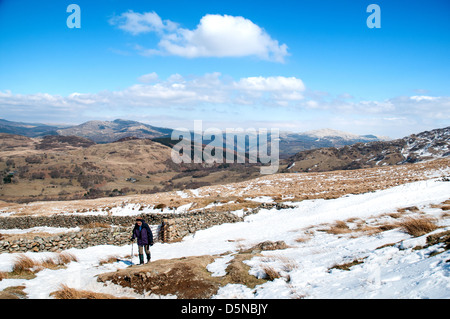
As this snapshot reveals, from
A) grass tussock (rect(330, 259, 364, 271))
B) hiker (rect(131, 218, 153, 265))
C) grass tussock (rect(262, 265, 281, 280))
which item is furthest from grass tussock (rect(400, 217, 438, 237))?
hiker (rect(131, 218, 153, 265))

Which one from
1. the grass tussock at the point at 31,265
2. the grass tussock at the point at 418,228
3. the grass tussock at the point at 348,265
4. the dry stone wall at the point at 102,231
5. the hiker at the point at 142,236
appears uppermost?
the grass tussock at the point at 418,228

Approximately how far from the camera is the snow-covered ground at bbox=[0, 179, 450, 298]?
6000 mm

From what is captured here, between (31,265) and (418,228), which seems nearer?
(418,228)

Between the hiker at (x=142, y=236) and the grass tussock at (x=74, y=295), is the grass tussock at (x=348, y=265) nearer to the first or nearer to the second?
the grass tussock at (x=74, y=295)

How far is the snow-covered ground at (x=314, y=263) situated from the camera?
6.00 meters

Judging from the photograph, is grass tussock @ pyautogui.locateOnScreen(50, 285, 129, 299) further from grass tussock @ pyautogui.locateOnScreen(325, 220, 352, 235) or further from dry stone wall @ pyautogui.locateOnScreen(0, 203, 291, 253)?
grass tussock @ pyautogui.locateOnScreen(325, 220, 352, 235)

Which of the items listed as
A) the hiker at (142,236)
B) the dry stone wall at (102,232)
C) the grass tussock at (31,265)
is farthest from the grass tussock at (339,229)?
the grass tussock at (31,265)

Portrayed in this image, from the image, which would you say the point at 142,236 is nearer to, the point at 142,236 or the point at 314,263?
the point at 142,236

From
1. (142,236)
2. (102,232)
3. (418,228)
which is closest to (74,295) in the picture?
(142,236)

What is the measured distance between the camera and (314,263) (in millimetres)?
8836

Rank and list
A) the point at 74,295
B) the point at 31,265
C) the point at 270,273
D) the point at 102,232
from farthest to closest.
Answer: the point at 102,232
the point at 31,265
the point at 270,273
the point at 74,295

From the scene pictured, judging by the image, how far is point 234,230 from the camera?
2044cm

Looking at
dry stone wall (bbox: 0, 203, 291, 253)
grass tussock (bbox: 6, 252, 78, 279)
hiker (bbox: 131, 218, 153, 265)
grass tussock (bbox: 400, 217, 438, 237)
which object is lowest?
dry stone wall (bbox: 0, 203, 291, 253)
